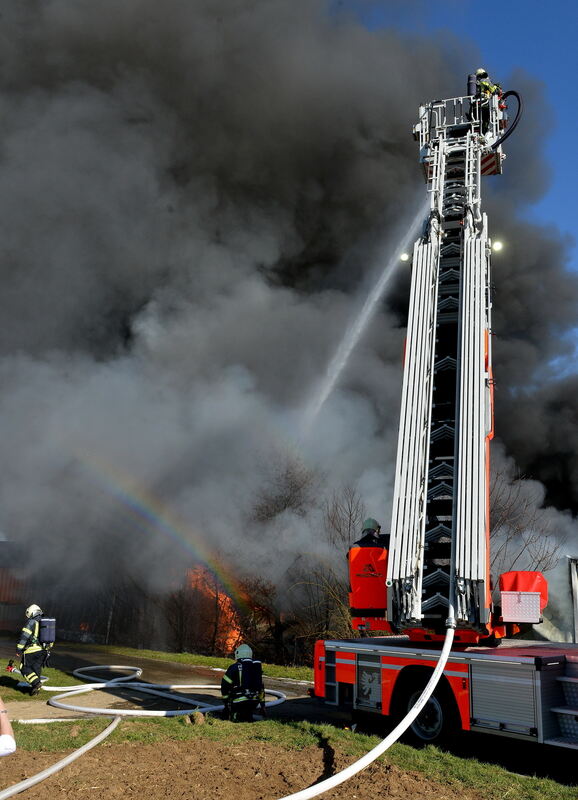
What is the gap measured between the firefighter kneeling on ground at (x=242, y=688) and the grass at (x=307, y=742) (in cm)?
19

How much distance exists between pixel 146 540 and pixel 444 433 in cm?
1663

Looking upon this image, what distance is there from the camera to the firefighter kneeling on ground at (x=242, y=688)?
7.30 meters

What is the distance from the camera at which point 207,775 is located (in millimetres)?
5129

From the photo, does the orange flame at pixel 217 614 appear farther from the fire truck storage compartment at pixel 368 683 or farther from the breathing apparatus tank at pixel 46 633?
the fire truck storage compartment at pixel 368 683

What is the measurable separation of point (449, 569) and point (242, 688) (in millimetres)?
2804

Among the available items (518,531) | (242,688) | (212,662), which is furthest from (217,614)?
(242,688)

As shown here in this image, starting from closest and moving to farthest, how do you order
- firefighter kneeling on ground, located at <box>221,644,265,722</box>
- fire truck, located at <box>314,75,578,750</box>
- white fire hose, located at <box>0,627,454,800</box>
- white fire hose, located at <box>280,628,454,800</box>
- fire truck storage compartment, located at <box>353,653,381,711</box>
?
white fire hose, located at <box>280,628,454,800</box> → white fire hose, located at <box>0,627,454,800</box> → fire truck, located at <box>314,75,578,750</box> → fire truck storage compartment, located at <box>353,653,381,711</box> → firefighter kneeling on ground, located at <box>221,644,265,722</box>

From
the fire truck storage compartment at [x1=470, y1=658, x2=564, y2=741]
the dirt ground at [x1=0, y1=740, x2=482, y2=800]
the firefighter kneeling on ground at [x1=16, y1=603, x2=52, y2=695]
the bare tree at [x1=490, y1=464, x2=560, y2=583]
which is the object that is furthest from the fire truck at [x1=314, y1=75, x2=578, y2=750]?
the bare tree at [x1=490, y1=464, x2=560, y2=583]

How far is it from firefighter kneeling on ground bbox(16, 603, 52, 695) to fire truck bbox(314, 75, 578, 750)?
4378 millimetres

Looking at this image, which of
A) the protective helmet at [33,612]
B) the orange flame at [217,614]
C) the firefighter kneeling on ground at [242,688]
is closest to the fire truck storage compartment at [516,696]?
the firefighter kneeling on ground at [242,688]

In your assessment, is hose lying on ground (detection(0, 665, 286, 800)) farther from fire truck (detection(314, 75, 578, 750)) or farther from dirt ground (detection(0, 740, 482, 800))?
fire truck (detection(314, 75, 578, 750))

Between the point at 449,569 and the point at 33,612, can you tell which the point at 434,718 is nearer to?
the point at 449,569

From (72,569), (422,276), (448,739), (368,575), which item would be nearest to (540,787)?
(448,739)

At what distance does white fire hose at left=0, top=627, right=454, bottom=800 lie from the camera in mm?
4035
